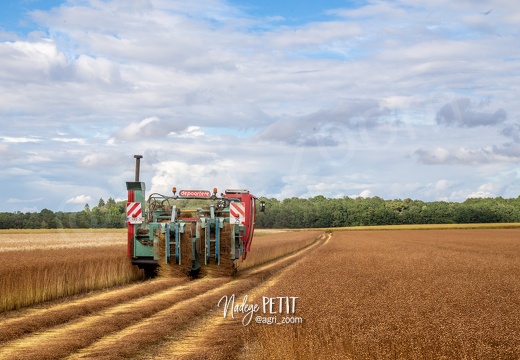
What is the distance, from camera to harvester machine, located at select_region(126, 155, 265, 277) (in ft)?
66.5

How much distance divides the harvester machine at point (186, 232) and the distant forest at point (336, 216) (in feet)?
318

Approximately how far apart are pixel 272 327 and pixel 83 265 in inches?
427

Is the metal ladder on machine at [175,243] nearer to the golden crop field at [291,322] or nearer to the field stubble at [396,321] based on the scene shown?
the golden crop field at [291,322]

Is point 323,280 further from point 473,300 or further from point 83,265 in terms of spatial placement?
point 83,265

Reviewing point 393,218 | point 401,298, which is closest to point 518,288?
point 401,298

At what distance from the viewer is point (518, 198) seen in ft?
559

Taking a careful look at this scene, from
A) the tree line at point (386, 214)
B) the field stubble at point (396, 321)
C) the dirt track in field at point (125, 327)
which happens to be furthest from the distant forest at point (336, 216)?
the field stubble at point (396, 321)

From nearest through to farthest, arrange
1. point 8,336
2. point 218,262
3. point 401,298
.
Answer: point 8,336
point 401,298
point 218,262

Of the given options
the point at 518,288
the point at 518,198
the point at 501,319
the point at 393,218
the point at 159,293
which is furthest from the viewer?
the point at 518,198

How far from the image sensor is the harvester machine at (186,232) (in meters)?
20.3

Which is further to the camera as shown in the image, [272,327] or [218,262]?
[218,262]

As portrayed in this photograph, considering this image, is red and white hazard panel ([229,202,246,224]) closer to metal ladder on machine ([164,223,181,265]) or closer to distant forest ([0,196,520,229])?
metal ladder on machine ([164,223,181,265])

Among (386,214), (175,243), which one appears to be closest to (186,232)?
(175,243)

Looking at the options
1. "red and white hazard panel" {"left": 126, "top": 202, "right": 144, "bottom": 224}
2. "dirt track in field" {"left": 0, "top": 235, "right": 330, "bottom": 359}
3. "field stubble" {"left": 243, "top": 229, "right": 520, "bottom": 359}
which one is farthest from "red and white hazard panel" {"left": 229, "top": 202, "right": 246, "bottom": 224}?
"field stubble" {"left": 243, "top": 229, "right": 520, "bottom": 359}
